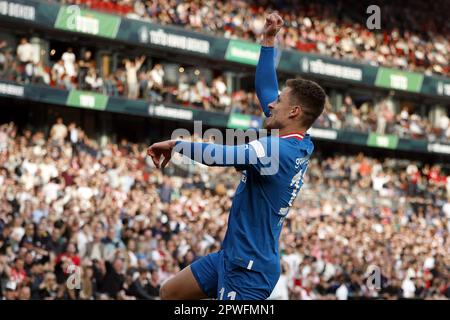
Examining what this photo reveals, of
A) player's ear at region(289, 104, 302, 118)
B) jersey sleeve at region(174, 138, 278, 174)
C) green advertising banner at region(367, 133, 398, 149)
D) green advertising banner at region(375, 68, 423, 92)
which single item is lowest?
jersey sleeve at region(174, 138, 278, 174)

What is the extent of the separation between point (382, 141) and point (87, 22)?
14302mm

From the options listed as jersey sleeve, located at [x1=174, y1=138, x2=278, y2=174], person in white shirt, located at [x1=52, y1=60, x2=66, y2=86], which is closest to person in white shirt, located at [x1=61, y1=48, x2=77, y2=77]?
person in white shirt, located at [x1=52, y1=60, x2=66, y2=86]

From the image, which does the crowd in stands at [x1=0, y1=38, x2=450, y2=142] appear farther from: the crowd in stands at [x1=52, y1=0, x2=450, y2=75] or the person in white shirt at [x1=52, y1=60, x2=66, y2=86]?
the crowd in stands at [x1=52, y1=0, x2=450, y2=75]

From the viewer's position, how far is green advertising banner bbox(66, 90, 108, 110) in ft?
83.3

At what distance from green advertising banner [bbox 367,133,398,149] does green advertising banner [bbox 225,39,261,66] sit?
6509 mm

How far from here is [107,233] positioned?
17.4 m

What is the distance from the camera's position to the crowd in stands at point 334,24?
1124 inches

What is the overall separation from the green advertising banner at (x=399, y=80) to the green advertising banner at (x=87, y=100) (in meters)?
13.5

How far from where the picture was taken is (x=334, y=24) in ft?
116

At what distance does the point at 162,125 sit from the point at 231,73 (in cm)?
361

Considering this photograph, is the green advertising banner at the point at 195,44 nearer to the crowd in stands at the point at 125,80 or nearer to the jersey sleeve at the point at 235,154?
the crowd in stands at the point at 125,80

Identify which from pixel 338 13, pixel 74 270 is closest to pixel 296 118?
pixel 74 270
